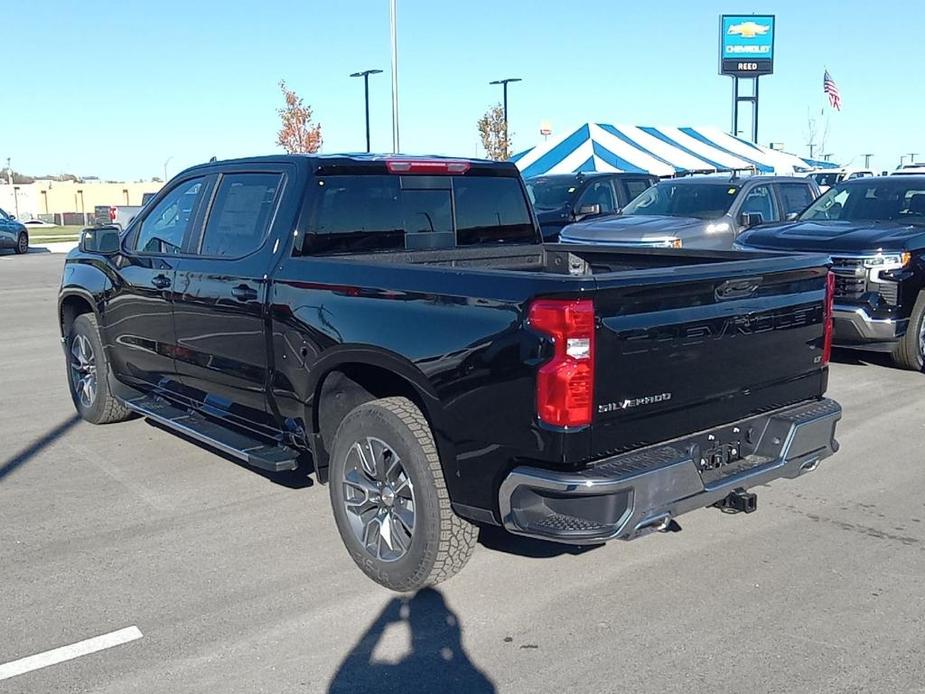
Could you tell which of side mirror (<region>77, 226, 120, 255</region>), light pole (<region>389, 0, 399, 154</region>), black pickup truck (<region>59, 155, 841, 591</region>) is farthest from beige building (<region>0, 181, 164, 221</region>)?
black pickup truck (<region>59, 155, 841, 591</region>)

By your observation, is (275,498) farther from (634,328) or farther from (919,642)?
(919,642)

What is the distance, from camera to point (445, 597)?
4258mm

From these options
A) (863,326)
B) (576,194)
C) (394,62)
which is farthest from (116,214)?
(863,326)

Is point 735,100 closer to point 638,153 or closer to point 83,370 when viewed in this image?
point 638,153

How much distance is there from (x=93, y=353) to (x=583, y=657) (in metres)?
4.66

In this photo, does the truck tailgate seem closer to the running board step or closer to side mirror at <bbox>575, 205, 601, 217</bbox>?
the running board step

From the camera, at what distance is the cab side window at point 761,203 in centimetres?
1323

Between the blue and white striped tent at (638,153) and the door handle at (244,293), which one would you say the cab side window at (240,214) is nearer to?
the door handle at (244,293)

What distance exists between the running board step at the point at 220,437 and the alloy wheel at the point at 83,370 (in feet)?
2.73

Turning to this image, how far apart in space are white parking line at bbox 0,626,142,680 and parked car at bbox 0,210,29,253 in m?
26.6

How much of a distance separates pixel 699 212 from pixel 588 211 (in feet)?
7.46

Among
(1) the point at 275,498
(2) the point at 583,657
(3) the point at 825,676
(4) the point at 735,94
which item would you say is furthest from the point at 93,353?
(4) the point at 735,94

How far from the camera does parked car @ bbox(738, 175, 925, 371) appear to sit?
28.7 ft

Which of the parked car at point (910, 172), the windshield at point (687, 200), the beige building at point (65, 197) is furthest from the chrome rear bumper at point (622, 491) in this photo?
the beige building at point (65, 197)
